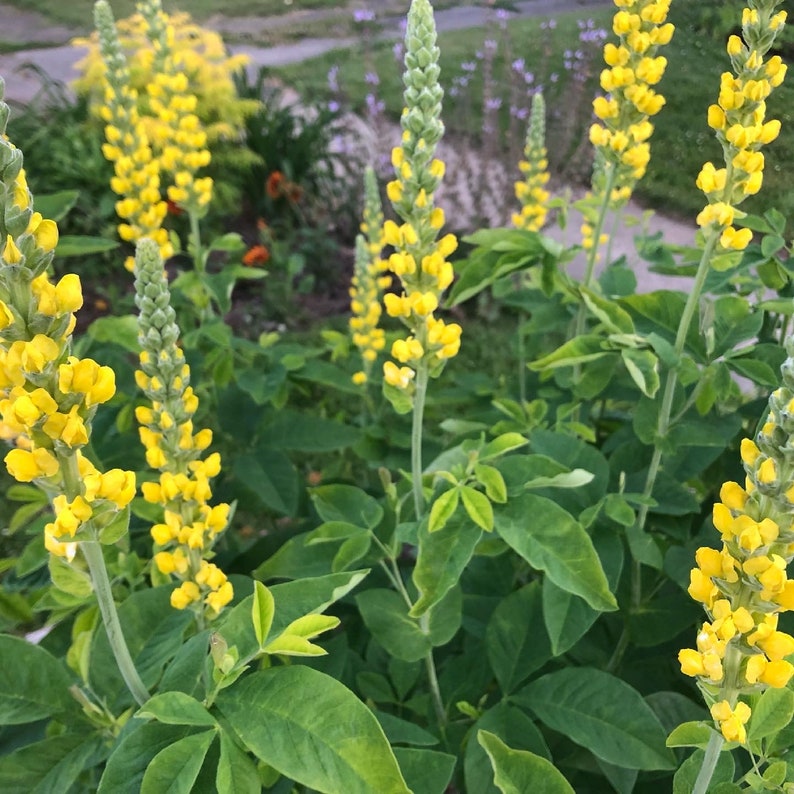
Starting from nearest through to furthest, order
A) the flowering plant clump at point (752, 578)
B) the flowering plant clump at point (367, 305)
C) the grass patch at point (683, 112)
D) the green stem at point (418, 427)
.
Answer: the flowering plant clump at point (752, 578) → the green stem at point (418, 427) → the grass patch at point (683, 112) → the flowering plant clump at point (367, 305)

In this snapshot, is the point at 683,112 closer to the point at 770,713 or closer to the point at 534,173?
the point at 534,173

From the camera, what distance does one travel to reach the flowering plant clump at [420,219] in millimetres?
896

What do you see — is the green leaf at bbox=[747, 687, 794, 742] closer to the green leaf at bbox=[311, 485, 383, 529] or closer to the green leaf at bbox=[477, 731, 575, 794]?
the green leaf at bbox=[477, 731, 575, 794]

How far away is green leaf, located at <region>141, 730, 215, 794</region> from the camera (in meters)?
0.69

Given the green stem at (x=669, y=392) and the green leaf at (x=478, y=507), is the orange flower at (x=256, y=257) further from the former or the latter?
the green leaf at (x=478, y=507)

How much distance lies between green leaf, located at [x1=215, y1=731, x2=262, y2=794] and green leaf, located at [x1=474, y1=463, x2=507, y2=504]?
417 mm

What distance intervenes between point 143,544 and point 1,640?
702 mm

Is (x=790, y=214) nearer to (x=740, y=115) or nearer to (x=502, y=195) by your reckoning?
→ (x=740, y=115)

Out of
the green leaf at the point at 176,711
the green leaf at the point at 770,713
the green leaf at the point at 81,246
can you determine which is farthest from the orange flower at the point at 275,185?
the green leaf at the point at 770,713

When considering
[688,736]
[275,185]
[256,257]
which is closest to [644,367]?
[688,736]

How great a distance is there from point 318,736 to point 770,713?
0.44 metres

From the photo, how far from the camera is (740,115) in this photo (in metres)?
0.97

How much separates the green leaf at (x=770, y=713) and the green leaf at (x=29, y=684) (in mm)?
757

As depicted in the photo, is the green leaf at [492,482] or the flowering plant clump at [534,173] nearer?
the green leaf at [492,482]
